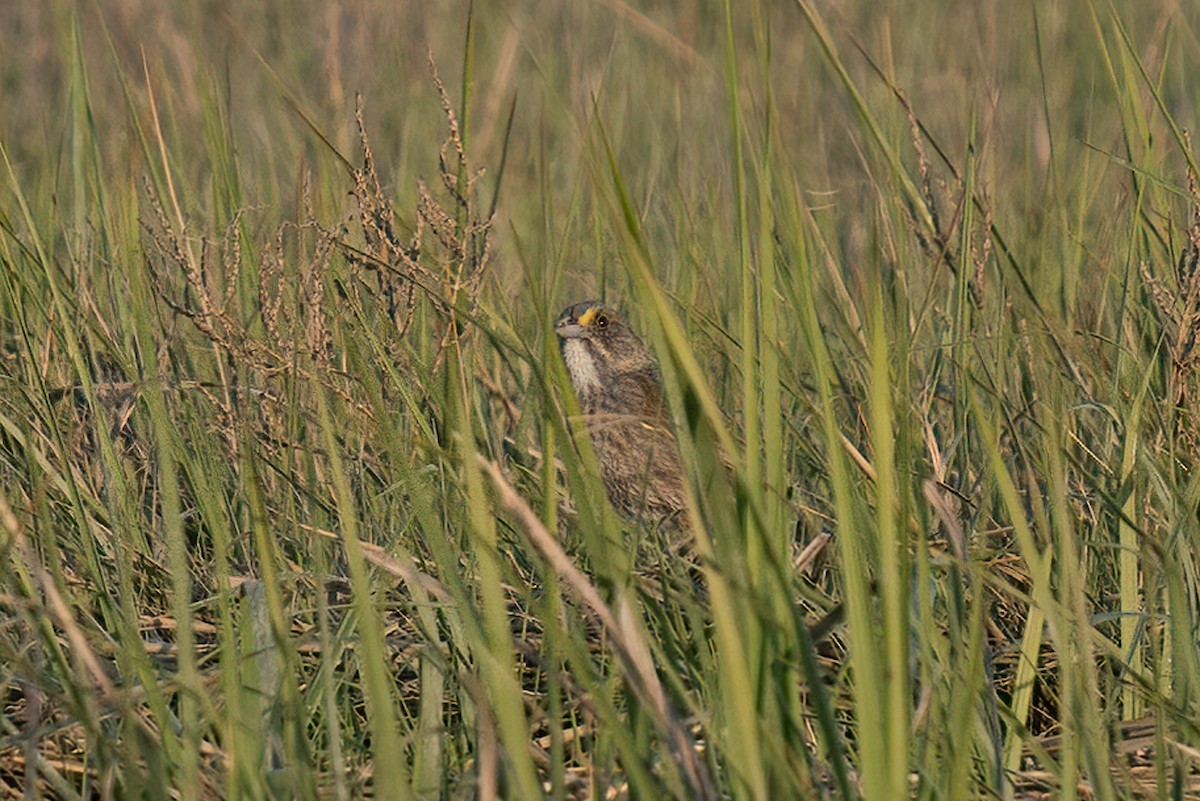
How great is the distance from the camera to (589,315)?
16.2ft


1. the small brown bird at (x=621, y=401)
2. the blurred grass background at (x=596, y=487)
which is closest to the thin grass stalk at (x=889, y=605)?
the blurred grass background at (x=596, y=487)

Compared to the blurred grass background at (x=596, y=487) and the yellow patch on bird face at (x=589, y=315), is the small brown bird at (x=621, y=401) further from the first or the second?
the blurred grass background at (x=596, y=487)

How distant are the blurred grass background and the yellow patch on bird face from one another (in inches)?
3.8

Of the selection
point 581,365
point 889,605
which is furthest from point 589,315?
point 889,605

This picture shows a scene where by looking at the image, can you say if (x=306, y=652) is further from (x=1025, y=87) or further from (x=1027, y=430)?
(x=1025, y=87)

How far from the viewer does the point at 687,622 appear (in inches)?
122

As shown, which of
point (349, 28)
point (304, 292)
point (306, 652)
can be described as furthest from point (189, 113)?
point (306, 652)

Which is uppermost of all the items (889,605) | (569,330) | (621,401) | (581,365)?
(889,605)

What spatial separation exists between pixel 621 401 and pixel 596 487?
2.71 m

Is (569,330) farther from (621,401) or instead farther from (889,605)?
(889,605)

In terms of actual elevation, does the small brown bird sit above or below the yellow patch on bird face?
below

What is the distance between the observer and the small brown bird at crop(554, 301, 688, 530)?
4477 mm

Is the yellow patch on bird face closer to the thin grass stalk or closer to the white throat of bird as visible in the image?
the white throat of bird

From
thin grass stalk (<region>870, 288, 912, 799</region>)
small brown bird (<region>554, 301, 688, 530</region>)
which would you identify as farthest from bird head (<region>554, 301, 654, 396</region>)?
thin grass stalk (<region>870, 288, 912, 799</region>)
